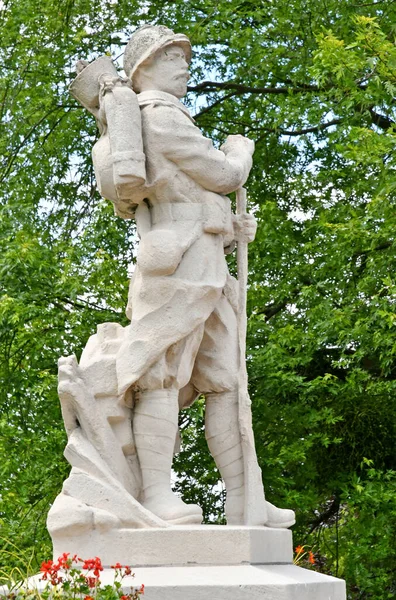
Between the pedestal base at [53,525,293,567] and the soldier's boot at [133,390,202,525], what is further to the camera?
the soldier's boot at [133,390,202,525]

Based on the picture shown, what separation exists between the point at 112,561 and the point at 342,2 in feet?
22.0

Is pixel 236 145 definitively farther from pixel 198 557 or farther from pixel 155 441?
pixel 198 557

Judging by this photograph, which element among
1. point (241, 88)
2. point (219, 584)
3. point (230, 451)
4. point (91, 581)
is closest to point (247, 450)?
point (230, 451)

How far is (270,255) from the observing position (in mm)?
11906

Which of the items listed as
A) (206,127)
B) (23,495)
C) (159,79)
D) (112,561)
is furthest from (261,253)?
(112,561)

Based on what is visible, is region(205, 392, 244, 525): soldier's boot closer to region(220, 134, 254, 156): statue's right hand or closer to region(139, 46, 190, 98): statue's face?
region(220, 134, 254, 156): statue's right hand

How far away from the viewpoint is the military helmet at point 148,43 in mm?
6598

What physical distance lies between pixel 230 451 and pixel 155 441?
413mm

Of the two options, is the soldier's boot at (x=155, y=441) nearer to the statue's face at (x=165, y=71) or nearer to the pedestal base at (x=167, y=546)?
the pedestal base at (x=167, y=546)

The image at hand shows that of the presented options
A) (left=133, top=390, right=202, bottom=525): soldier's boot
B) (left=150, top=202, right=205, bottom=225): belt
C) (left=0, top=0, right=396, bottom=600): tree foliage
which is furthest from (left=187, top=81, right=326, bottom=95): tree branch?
(left=133, top=390, right=202, bottom=525): soldier's boot

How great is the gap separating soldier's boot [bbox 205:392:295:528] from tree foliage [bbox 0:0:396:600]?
354cm

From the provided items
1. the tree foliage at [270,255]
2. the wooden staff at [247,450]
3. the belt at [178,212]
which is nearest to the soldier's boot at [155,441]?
the wooden staff at [247,450]

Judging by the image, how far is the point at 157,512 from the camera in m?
6.06

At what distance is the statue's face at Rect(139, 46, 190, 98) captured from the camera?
6.64 meters
